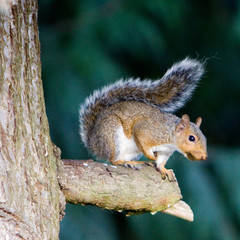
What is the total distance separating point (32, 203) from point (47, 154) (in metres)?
0.12

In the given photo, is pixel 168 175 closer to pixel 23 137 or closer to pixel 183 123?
pixel 183 123

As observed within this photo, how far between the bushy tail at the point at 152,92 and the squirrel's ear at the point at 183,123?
4.6 inches

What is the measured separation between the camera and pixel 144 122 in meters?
1.60

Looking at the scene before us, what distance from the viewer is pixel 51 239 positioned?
111cm

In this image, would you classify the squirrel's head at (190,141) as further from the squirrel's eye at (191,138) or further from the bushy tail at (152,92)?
the bushy tail at (152,92)

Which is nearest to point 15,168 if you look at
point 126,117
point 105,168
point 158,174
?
point 105,168

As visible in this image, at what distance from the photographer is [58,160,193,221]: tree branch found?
125 centimetres

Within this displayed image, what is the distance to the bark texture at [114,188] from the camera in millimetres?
1253

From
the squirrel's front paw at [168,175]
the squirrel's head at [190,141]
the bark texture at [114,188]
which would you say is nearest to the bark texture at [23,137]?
the bark texture at [114,188]

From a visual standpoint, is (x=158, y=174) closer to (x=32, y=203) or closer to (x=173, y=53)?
(x=32, y=203)

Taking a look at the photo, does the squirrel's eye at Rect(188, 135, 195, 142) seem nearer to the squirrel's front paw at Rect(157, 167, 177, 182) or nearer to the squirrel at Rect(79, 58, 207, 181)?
the squirrel at Rect(79, 58, 207, 181)

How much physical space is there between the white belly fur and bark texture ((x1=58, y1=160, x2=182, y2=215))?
0.66 ft

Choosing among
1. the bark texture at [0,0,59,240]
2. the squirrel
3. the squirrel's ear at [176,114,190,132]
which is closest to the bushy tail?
the squirrel

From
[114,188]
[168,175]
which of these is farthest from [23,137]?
[168,175]
